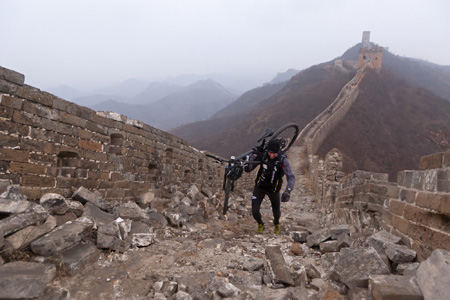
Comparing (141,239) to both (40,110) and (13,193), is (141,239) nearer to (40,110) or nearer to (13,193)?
(13,193)

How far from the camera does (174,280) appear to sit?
9.55 ft

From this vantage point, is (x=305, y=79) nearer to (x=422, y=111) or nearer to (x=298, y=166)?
(x=422, y=111)

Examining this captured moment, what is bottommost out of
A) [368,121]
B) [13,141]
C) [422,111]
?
[13,141]

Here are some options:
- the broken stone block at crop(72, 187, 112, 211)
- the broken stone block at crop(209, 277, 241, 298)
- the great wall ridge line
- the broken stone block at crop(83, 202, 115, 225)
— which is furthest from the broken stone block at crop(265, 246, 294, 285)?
the great wall ridge line

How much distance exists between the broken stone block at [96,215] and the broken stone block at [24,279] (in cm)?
117

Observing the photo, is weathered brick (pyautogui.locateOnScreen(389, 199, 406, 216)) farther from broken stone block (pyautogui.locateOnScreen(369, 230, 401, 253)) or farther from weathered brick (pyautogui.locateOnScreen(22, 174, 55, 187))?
weathered brick (pyautogui.locateOnScreen(22, 174, 55, 187))

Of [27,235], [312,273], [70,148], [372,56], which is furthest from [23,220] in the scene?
[372,56]

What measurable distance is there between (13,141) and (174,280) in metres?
2.52

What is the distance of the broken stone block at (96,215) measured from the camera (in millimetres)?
3844

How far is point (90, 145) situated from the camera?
4.69m

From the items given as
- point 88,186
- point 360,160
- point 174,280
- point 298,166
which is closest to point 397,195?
point 174,280

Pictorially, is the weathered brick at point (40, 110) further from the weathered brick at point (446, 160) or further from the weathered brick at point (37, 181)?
the weathered brick at point (446, 160)

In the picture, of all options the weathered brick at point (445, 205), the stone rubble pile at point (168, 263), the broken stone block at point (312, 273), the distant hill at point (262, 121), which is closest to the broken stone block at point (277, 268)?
the stone rubble pile at point (168, 263)

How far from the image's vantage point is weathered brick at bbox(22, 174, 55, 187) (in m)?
3.63
